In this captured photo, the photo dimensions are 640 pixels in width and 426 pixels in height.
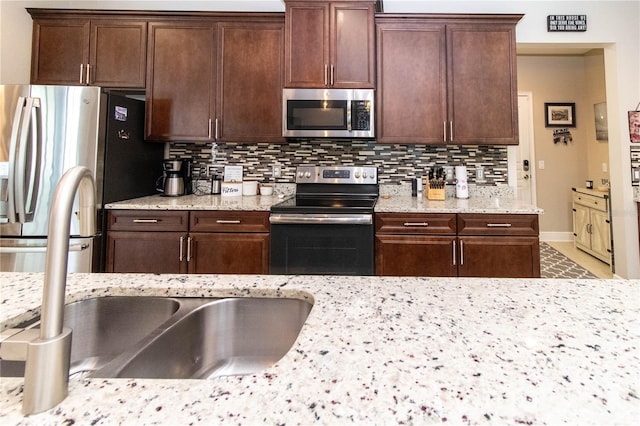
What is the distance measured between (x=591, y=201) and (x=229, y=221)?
4.25m

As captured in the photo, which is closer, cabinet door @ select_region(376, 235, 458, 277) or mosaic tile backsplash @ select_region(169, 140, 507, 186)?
cabinet door @ select_region(376, 235, 458, 277)

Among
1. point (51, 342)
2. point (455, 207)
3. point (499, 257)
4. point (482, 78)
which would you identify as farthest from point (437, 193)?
point (51, 342)

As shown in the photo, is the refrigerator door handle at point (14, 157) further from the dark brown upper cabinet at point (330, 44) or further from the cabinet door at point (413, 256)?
the cabinet door at point (413, 256)

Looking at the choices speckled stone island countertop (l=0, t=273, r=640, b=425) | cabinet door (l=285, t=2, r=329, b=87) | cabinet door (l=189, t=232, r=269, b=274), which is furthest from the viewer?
cabinet door (l=285, t=2, r=329, b=87)

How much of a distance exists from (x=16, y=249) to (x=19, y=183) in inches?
16.6

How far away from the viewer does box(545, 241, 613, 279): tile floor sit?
11.3 feet

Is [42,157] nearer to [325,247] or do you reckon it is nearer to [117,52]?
[117,52]

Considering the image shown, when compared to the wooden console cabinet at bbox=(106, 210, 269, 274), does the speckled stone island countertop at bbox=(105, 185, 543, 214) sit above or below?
above

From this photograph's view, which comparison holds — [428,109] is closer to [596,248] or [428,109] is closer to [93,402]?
[93,402]

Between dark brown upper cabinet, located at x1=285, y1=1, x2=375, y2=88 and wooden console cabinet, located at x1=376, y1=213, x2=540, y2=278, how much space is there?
1.14m

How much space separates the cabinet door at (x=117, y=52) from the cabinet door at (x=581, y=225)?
512 centimetres

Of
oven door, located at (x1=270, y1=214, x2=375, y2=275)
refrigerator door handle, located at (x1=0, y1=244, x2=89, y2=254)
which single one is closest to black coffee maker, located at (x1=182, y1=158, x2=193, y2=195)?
refrigerator door handle, located at (x1=0, y1=244, x2=89, y2=254)

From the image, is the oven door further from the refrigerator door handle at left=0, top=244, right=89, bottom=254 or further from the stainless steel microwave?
the refrigerator door handle at left=0, top=244, right=89, bottom=254

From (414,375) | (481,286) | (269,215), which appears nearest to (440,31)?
(269,215)
